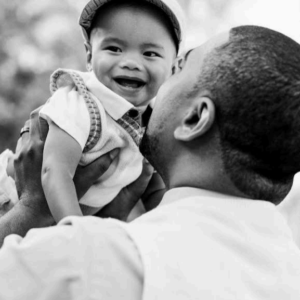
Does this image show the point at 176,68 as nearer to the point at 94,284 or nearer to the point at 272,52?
the point at 272,52

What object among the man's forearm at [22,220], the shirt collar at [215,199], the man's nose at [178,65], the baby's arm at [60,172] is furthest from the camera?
the man's forearm at [22,220]

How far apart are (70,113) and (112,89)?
0.24 metres

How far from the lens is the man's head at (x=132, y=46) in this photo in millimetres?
3219

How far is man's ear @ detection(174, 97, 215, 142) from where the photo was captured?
203 centimetres

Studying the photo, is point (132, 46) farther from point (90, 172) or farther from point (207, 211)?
point (207, 211)

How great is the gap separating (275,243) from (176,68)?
0.67 meters

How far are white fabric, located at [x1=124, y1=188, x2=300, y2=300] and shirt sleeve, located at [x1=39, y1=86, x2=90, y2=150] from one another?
3.64 ft

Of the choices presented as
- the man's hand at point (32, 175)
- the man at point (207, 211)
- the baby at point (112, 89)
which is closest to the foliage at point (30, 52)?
the man's hand at point (32, 175)

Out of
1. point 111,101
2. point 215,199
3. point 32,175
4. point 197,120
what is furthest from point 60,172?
point 215,199

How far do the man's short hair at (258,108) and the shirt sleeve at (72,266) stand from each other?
454mm

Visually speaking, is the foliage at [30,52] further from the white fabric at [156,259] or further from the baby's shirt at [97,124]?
the white fabric at [156,259]

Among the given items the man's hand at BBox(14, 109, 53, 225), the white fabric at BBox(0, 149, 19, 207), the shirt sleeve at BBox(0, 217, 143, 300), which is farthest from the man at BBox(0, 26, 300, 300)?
the white fabric at BBox(0, 149, 19, 207)

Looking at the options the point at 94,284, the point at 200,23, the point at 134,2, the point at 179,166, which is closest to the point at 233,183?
the point at 179,166

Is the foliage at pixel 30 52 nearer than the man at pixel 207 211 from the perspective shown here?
No
